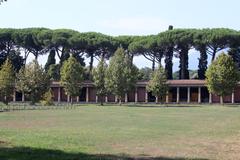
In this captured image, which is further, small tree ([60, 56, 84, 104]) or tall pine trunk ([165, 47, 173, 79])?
tall pine trunk ([165, 47, 173, 79])

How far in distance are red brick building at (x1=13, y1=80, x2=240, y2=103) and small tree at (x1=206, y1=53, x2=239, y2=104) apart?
12.9m

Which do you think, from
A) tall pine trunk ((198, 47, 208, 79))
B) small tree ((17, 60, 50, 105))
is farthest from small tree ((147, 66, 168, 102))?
small tree ((17, 60, 50, 105))

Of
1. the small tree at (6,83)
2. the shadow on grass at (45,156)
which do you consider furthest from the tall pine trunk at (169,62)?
the shadow on grass at (45,156)

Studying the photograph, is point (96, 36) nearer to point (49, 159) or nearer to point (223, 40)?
point (223, 40)

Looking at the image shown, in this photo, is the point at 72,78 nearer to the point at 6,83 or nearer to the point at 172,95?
the point at 6,83

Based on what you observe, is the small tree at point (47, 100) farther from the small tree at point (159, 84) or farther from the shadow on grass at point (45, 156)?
the shadow on grass at point (45, 156)

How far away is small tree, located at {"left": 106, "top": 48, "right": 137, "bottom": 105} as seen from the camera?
8769 centimetres

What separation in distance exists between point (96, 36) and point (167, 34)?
1664 centimetres

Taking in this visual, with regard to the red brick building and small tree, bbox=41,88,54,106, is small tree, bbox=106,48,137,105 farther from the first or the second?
small tree, bbox=41,88,54,106

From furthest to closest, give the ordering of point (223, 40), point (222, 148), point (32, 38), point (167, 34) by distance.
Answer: point (32, 38), point (167, 34), point (223, 40), point (222, 148)

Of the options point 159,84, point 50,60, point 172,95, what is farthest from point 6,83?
point 172,95

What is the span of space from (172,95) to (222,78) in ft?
79.6

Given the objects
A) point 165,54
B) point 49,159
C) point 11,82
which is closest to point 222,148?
point 49,159

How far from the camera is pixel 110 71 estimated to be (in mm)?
89688
